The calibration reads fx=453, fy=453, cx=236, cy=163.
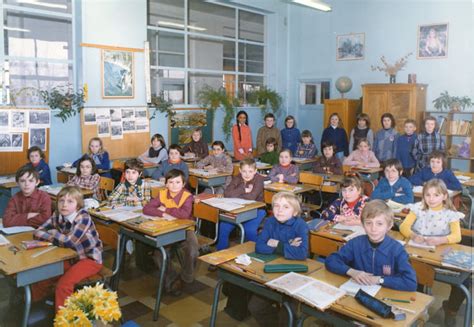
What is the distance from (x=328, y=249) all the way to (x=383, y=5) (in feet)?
25.0

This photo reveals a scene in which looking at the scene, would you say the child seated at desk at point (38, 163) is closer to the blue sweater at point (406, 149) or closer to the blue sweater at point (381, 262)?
the blue sweater at point (381, 262)

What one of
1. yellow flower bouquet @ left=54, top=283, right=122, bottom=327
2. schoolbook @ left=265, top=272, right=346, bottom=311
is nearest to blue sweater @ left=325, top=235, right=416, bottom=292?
schoolbook @ left=265, top=272, right=346, bottom=311

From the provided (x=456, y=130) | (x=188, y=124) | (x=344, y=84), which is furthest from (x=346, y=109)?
(x=188, y=124)

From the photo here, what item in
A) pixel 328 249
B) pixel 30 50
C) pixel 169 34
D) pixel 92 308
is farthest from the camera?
pixel 169 34

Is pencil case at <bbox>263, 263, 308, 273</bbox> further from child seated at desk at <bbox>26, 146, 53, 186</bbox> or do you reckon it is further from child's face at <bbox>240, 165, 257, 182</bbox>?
child seated at desk at <bbox>26, 146, 53, 186</bbox>

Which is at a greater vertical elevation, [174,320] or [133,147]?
[133,147]

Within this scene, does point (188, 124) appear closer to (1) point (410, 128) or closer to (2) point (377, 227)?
(1) point (410, 128)

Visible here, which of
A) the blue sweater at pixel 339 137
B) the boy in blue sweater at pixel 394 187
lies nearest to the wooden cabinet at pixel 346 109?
the blue sweater at pixel 339 137

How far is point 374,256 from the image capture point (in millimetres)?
2686

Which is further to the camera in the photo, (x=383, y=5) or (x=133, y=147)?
(x=383, y=5)

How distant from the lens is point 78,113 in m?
7.47

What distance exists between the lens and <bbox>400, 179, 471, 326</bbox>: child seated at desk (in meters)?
3.46

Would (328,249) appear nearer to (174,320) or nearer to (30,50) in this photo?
(174,320)

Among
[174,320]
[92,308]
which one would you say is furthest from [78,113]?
[92,308]
